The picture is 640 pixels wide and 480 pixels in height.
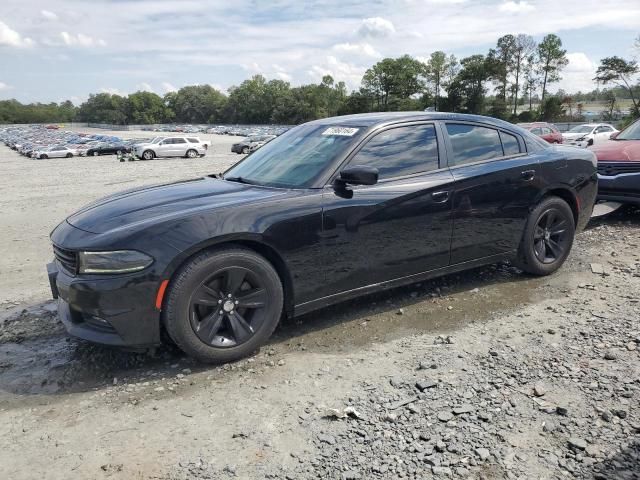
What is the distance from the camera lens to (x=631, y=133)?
8.27m

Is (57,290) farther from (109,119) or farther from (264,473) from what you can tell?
(109,119)

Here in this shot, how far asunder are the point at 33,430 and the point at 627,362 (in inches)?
146

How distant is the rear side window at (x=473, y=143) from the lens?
15.0 feet

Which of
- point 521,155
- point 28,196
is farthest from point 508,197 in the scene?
point 28,196

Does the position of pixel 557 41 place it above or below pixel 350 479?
above

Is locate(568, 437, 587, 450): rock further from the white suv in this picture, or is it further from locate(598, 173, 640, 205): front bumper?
the white suv

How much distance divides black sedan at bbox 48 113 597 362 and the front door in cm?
1

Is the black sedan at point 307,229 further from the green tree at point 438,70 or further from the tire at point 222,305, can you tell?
the green tree at point 438,70

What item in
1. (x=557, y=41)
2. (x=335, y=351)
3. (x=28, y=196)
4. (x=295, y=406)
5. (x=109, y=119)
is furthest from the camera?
(x=109, y=119)

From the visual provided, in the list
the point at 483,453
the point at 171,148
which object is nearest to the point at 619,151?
the point at 483,453

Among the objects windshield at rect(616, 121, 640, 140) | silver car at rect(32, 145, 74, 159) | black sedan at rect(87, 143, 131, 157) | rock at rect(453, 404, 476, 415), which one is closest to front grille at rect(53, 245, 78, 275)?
rock at rect(453, 404, 476, 415)

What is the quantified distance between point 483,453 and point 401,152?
2.49 m

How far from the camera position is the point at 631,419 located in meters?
2.79

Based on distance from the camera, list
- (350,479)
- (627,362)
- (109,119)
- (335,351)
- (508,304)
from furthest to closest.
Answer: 1. (109,119)
2. (508,304)
3. (335,351)
4. (627,362)
5. (350,479)
